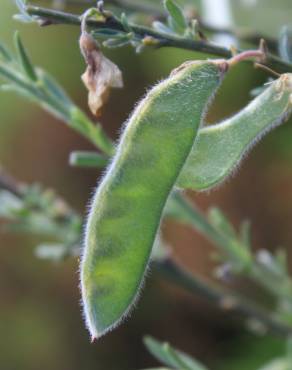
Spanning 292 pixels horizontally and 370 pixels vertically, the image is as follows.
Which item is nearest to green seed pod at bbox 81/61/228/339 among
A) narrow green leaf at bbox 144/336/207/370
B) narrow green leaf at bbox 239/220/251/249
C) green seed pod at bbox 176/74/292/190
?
green seed pod at bbox 176/74/292/190

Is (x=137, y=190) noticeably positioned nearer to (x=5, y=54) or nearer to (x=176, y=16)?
(x=176, y=16)

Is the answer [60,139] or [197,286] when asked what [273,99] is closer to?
[197,286]

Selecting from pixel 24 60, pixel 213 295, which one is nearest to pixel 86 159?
pixel 24 60


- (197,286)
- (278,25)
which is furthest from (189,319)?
(197,286)

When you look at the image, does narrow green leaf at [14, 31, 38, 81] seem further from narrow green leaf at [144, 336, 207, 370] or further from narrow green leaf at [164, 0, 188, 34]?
narrow green leaf at [144, 336, 207, 370]

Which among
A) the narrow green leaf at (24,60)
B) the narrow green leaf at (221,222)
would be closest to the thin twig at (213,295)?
the narrow green leaf at (221,222)

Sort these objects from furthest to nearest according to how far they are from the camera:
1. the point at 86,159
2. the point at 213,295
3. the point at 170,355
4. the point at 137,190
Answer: the point at 213,295 → the point at 86,159 → the point at 170,355 → the point at 137,190

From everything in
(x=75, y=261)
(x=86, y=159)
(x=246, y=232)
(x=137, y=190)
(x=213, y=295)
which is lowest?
(x=75, y=261)

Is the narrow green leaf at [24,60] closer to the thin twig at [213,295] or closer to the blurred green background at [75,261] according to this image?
the thin twig at [213,295]

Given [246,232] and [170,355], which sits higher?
[170,355]
